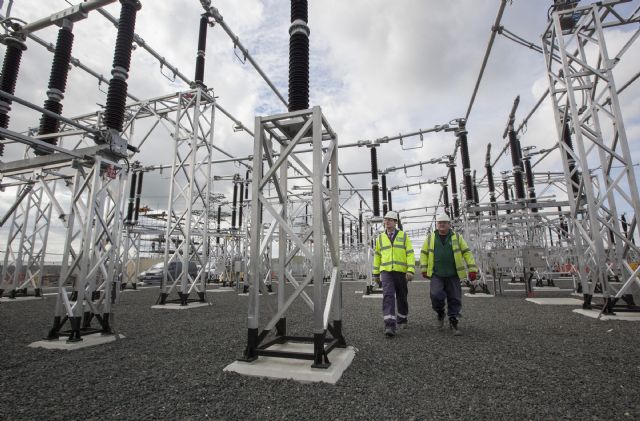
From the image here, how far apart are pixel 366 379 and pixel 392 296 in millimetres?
2134

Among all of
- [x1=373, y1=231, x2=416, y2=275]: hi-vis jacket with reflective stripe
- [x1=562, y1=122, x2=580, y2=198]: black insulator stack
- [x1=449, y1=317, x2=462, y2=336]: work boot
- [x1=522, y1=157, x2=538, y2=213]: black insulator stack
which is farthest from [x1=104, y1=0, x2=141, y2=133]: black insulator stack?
[x1=522, y1=157, x2=538, y2=213]: black insulator stack

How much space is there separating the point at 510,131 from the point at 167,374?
18039 mm

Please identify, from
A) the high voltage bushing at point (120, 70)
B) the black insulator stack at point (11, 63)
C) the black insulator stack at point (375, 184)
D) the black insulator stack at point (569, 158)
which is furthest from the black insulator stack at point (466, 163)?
the black insulator stack at point (11, 63)

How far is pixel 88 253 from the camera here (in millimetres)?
4785

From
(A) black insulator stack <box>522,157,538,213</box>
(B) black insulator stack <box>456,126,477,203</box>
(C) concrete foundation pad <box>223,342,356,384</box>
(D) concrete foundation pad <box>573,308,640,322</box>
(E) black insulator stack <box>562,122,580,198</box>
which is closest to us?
(C) concrete foundation pad <box>223,342,356,384</box>

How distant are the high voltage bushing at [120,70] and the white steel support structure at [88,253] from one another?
568 millimetres

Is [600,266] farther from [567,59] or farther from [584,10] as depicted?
[584,10]

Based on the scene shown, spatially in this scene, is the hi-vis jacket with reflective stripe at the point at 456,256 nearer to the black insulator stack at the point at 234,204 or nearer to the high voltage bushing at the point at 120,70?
the high voltage bushing at the point at 120,70

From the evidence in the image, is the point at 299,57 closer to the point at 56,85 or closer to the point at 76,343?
the point at 56,85

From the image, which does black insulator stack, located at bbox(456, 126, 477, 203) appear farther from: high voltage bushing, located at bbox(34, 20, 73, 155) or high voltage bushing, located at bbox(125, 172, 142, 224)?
high voltage bushing, located at bbox(125, 172, 142, 224)

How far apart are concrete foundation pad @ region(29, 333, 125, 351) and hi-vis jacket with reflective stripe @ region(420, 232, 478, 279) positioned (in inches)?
196

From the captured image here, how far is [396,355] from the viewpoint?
3.86 m

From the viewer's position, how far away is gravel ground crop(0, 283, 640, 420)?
244cm

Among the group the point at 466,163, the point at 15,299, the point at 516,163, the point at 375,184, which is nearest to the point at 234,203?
the point at 375,184
